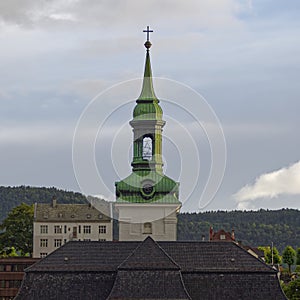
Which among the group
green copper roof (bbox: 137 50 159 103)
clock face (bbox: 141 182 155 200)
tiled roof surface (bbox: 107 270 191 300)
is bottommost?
tiled roof surface (bbox: 107 270 191 300)

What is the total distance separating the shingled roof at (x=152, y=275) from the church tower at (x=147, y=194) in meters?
22.5

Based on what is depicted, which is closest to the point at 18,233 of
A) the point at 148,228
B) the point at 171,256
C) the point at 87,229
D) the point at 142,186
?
the point at 87,229

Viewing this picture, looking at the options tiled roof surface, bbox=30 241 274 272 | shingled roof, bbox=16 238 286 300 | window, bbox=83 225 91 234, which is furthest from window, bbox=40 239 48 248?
shingled roof, bbox=16 238 286 300

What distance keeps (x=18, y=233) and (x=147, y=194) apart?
4645 cm

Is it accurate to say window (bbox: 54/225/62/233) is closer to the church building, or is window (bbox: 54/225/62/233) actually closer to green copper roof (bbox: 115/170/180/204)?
green copper roof (bbox: 115/170/180/204)

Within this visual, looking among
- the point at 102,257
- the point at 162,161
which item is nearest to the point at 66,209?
the point at 162,161

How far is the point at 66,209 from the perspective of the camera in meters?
166

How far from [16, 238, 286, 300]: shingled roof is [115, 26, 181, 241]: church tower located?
22.5 metres

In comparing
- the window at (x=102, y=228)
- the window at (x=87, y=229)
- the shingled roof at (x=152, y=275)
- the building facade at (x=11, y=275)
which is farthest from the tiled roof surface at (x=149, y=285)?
the window at (x=87, y=229)

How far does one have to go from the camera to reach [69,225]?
532 ft

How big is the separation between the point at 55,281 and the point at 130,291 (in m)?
7.84

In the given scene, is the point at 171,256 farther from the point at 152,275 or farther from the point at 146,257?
the point at 152,275

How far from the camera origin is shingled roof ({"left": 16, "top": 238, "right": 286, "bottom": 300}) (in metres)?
92.1

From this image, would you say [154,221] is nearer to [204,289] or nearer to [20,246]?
[204,289]
